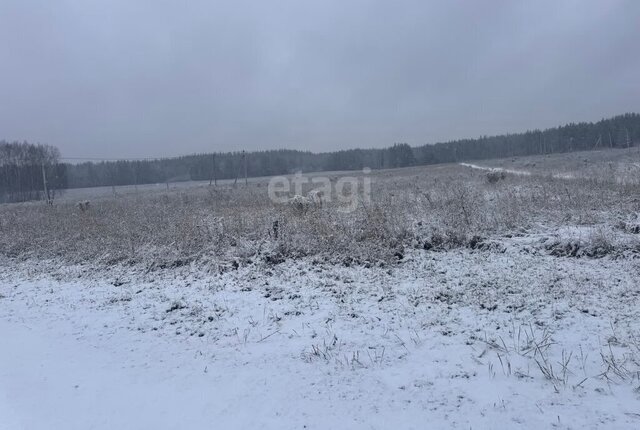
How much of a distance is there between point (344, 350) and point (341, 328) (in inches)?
24.6

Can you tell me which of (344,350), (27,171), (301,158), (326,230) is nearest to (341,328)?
(344,350)

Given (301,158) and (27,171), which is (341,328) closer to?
(27,171)

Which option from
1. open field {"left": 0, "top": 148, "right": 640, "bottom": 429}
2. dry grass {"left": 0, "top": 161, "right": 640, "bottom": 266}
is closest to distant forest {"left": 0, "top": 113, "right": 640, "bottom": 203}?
dry grass {"left": 0, "top": 161, "right": 640, "bottom": 266}

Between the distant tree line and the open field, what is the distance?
206 feet

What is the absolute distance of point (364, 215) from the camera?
1249 centimetres

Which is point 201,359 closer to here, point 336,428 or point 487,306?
point 336,428

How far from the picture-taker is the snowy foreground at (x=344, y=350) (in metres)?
3.74

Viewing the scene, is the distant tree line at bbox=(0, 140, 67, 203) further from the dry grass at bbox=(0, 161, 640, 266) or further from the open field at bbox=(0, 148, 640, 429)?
the open field at bbox=(0, 148, 640, 429)

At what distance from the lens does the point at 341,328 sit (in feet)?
18.3

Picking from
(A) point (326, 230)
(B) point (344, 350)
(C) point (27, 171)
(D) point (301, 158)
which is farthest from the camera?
(D) point (301, 158)

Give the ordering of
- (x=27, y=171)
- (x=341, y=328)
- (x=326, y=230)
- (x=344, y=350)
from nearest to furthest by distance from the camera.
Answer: (x=344, y=350) < (x=341, y=328) < (x=326, y=230) < (x=27, y=171)

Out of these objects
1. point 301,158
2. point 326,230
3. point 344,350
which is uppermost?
point 301,158

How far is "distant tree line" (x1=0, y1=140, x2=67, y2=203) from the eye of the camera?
6135cm

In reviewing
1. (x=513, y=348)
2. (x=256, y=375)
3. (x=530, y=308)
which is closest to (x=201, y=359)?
(x=256, y=375)
